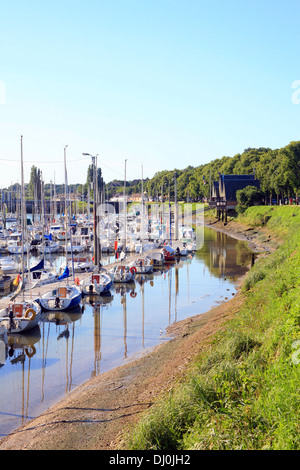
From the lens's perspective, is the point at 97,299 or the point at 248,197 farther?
the point at 248,197

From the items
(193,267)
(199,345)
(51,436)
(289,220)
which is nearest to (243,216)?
(289,220)

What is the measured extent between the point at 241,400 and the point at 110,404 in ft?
19.6

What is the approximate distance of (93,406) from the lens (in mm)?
14383

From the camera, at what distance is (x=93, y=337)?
23.9 m

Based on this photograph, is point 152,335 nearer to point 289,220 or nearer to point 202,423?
point 202,423

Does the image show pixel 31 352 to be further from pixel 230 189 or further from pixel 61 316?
pixel 230 189

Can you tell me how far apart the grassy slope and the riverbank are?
4.36 feet

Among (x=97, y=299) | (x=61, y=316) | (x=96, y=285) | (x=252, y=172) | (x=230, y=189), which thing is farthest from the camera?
(x=252, y=172)

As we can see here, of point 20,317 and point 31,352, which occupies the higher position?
point 20,317

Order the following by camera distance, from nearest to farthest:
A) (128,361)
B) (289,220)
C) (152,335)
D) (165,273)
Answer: (128,361)
(152,335)
(165,273)
(289,220)

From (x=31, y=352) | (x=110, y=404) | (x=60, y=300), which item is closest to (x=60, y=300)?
(x=60, y=300)

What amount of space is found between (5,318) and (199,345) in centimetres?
1177

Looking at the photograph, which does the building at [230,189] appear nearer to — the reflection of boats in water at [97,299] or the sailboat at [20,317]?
the reflection of boats in water at [97,299]
